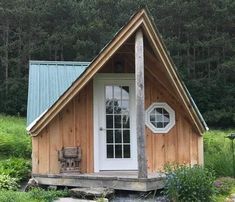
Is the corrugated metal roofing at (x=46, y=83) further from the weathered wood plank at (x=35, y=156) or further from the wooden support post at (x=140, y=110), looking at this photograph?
the wooden support post at (x=140, y=110)

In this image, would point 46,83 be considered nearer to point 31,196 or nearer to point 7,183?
point 7,183

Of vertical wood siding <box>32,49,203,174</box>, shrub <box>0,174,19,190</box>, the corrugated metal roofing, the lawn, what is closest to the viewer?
the lawn

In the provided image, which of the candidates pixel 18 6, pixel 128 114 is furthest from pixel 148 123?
pixel 18 6

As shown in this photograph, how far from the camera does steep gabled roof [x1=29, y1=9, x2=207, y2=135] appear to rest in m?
8.56

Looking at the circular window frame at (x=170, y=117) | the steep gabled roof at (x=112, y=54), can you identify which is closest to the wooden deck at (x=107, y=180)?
the steep gabled roof at (x=112, y=54)

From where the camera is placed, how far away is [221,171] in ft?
32.2

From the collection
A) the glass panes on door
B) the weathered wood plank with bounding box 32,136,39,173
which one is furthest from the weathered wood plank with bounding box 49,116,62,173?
the glass panes on door

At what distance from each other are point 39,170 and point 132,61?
311 cm

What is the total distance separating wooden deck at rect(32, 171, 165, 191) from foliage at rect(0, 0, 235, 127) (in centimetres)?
2275

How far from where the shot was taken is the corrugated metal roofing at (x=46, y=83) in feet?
34.6

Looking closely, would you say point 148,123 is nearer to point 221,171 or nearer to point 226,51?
point 221,171

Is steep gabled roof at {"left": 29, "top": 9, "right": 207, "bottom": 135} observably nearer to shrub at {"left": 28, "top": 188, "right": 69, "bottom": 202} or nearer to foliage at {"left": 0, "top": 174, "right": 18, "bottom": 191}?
foliage at {"left": 0, "top": 174, "right": 18, "bottom": 191}

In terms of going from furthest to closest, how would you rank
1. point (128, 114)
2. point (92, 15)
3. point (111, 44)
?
point (92, 15) < point (128, 114) < point (111, 44)

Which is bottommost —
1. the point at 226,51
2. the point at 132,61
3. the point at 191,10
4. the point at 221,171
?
the point at 221,171
